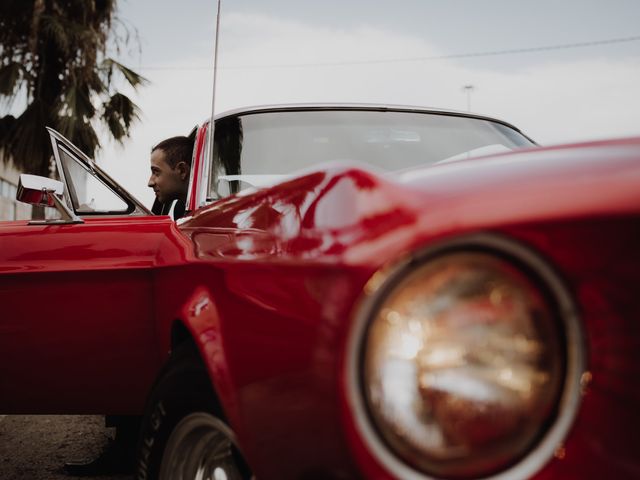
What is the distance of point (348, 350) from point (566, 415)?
29 cm

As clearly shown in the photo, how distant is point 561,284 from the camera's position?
1.04 metres

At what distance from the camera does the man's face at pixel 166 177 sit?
10.4 ft

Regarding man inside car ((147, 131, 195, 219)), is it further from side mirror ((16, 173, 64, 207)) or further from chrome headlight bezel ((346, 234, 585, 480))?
chrome headlight bezel ((346, 234, 585, 480))

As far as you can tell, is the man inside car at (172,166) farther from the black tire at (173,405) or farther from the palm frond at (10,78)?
the palm frond at (10,78)

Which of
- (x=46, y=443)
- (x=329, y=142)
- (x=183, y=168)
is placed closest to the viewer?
(x=329, y=142)

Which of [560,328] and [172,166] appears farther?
[172,166]

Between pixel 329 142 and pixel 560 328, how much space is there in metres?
1.66

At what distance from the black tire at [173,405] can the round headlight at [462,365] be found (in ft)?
1.63

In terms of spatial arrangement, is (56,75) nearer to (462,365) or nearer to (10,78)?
(10,78)

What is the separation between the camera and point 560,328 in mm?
1037

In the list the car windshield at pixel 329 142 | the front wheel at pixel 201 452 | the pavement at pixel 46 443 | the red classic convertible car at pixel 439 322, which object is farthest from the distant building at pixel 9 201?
the red classic convertible car at pixel 439 322

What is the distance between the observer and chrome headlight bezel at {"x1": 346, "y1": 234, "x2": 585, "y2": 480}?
1.02 meters

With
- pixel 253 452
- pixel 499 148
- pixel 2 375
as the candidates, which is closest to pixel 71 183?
pixel 2 375

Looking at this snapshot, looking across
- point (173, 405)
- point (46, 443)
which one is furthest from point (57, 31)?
point (173, 405)
